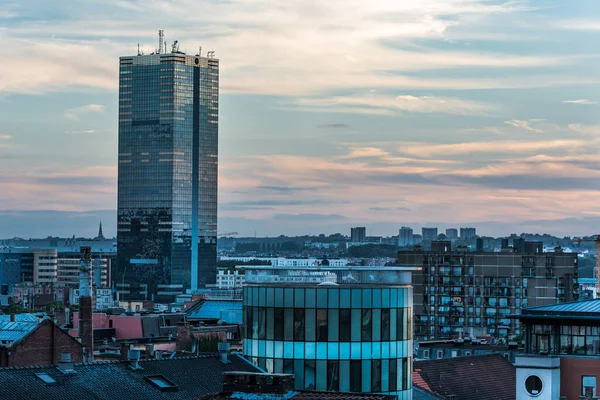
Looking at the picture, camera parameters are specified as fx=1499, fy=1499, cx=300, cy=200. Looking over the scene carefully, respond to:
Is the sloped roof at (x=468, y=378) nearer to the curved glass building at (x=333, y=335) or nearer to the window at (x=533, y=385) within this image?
the curved glass building at (x=333, y=335)

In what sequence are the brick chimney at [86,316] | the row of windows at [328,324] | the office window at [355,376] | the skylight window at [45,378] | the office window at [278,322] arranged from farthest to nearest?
the brick chimney at [86,316], the office window at [278,322], the row of windows at [328,324], the office window at [355,376], the skylight window at [45,378]

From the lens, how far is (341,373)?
83.4 metres

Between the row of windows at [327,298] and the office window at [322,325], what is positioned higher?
the row of windows at [327,298]

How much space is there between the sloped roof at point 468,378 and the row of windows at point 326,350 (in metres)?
15.3

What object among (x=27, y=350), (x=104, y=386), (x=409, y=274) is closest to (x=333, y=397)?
(x=104, y=386)

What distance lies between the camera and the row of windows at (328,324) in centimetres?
8394

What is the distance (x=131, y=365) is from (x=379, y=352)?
45.7 feet

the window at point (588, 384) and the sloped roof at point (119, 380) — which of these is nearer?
the window at point (588, 384)

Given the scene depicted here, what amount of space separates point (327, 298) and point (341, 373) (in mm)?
4262

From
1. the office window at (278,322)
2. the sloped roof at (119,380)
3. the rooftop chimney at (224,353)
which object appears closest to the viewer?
the sloped roof at (119,380)

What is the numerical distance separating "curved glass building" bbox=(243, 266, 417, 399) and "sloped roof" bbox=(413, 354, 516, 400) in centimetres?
1496

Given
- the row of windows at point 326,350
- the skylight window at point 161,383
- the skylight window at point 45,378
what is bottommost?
the skylight window at point 161,383

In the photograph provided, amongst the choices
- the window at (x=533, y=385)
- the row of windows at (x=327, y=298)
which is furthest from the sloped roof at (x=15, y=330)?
the window at (x=533, y=385)

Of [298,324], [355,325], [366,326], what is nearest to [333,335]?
[355,325]
